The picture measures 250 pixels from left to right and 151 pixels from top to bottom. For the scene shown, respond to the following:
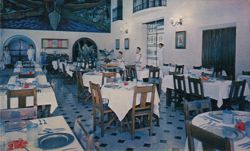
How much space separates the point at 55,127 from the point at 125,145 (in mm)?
1811

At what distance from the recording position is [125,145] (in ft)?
11.9

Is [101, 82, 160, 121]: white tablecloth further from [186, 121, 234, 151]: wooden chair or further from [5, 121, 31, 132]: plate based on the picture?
[186, 121, 234, 151]: wooden chair

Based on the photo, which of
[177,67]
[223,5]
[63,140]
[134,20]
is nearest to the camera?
[63,140]

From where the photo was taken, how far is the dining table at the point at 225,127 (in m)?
1.73

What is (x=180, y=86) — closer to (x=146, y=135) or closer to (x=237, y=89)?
(x=237, y=89)

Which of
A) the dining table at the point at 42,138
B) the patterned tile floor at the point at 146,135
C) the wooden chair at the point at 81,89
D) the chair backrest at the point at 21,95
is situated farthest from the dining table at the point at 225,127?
the wooden chair at the point at 81,89

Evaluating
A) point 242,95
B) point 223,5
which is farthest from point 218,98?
point 223,5

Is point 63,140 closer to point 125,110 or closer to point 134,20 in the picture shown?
point 125,110

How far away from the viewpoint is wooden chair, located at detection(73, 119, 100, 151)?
4.67ft

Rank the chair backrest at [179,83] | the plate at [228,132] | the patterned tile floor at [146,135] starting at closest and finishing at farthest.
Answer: the plate at [228,132]
the patterned tile floor at [146,135]
the chair backrest at [179,83]

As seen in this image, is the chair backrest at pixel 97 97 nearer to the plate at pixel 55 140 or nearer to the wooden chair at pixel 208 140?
the plate at pixel 55 140

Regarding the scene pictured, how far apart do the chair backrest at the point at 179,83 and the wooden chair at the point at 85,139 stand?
362cm

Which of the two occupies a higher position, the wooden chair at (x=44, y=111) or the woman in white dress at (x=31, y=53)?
the woman in white dress at (x=31, y=53)

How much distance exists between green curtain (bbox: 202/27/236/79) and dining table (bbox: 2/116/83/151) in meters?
6.23
